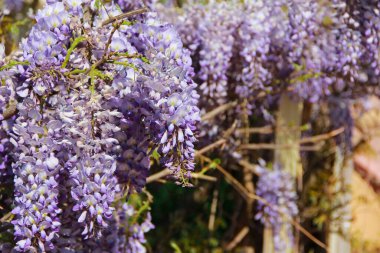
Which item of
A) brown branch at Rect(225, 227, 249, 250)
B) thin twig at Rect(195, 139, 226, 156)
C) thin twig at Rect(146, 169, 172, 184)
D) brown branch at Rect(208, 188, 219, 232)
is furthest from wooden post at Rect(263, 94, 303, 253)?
thin twig at Rect(146, 169, 172, 184)

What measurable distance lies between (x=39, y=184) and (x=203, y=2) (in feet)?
4.56

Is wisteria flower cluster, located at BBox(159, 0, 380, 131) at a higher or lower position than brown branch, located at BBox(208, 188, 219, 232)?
higher

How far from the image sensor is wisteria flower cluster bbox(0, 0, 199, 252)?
80.6 inches

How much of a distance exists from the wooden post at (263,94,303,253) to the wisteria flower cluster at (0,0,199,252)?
1886 millimetres

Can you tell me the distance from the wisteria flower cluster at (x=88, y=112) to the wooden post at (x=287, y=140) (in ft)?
6.19

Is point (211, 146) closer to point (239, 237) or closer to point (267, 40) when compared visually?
point (267, 40)

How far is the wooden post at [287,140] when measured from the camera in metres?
4.02

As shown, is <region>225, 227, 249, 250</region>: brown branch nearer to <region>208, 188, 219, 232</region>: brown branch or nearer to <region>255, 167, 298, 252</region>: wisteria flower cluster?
<region>208, 188, 219, 232</region>: brown branch

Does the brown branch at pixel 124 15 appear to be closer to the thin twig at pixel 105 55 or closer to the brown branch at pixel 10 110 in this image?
the thin twig at pixel 105 55

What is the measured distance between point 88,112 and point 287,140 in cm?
217

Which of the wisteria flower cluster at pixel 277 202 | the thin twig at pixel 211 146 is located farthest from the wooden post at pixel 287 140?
the thin twig at pixel 211 146

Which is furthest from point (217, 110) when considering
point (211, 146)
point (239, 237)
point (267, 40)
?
point (239, 237)

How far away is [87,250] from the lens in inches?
102

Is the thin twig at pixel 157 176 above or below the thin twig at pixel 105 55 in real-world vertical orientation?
below
